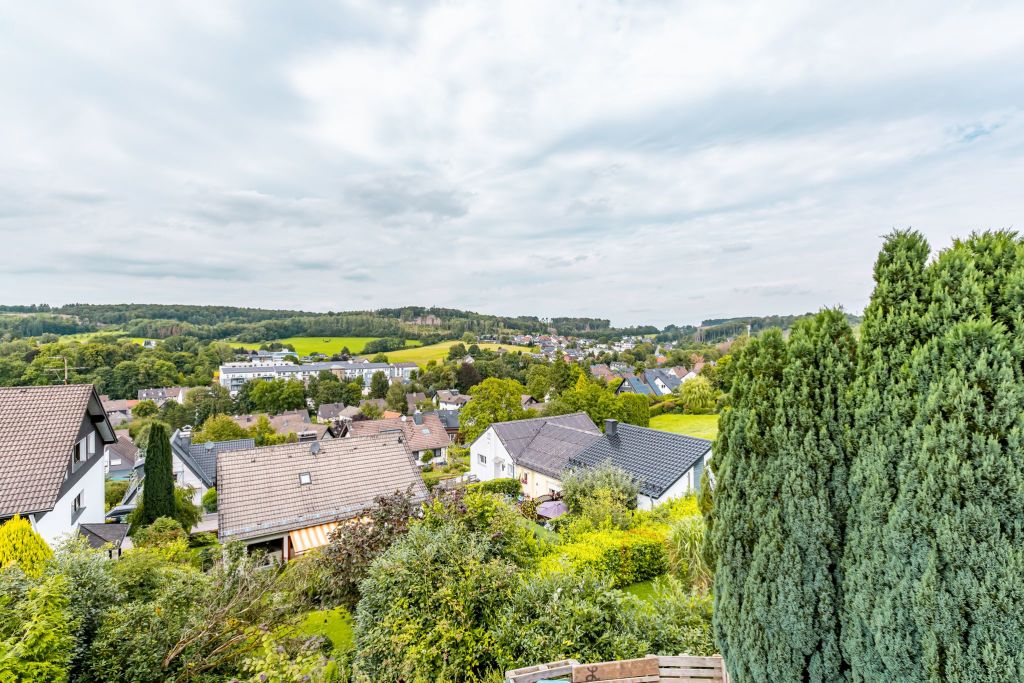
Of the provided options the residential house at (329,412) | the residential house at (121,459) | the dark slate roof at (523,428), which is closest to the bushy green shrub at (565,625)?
the dark slate roof at (523,428)

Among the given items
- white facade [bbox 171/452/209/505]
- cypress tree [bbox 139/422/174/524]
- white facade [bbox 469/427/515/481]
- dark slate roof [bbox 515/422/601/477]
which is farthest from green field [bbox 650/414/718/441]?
white facade [bbox 171/452/209/505]

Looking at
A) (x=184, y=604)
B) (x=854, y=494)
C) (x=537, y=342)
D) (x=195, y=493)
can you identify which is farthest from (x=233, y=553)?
(x=537, y=342)

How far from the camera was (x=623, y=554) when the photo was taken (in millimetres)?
10945

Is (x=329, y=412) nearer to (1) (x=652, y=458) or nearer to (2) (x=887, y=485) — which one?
(1) (x=652, y=458)

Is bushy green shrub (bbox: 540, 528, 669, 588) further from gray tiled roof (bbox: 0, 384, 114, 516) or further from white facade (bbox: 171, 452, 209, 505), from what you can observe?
white facade (bbox: 171, 452, 209, 505)

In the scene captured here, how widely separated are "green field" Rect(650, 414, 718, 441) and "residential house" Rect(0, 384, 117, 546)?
37.1 m

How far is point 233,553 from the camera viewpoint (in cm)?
950

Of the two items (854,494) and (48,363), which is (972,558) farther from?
(48,363)

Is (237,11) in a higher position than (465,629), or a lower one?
higher

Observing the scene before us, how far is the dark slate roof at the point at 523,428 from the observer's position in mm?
27438

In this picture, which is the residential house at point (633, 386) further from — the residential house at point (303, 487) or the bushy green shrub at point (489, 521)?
the bushy green shrub at point (489, 521)

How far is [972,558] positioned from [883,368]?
1.56 m

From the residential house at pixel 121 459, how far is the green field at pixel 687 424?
172 ft

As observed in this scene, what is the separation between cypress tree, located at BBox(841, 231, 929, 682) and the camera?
12.0 feet
